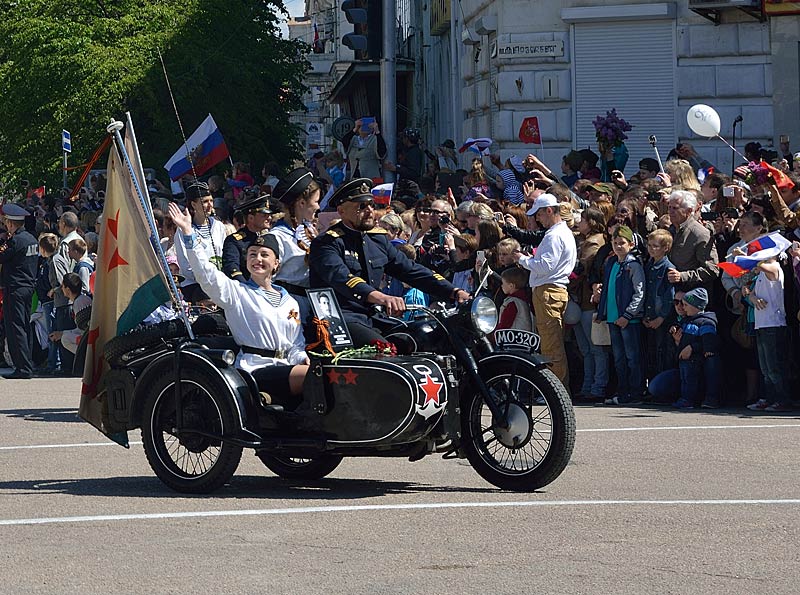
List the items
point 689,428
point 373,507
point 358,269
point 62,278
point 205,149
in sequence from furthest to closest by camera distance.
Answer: point 205,149 < point 62,278 < point 689,428 < point 358,269 < point 373,507

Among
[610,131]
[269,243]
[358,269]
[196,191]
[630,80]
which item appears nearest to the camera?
[269,243]

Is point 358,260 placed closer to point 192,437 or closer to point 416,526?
point 192,437

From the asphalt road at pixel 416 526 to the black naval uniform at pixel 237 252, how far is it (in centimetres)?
139

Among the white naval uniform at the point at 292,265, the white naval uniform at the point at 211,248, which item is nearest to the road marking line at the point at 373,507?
the white naval uniform at the point at 292,265

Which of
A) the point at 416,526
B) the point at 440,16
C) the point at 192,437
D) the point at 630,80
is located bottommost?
the point at 416,526

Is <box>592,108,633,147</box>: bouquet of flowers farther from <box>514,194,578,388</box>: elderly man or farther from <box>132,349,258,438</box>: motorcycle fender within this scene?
<box>132,349,258,438</box>: motorcycle fender

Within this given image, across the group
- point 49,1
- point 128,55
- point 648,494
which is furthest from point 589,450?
point 49,1

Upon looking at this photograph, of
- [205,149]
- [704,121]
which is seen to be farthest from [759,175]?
[205,149]

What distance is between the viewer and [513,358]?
9602 mm

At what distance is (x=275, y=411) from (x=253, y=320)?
570 millimetres

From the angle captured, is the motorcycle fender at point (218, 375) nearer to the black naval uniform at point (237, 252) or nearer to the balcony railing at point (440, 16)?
the black naval uniform at point (237, 252)

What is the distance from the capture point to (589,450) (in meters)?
11.6

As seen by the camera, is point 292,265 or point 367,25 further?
point 367,25

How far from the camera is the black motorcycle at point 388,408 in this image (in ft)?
31.1
